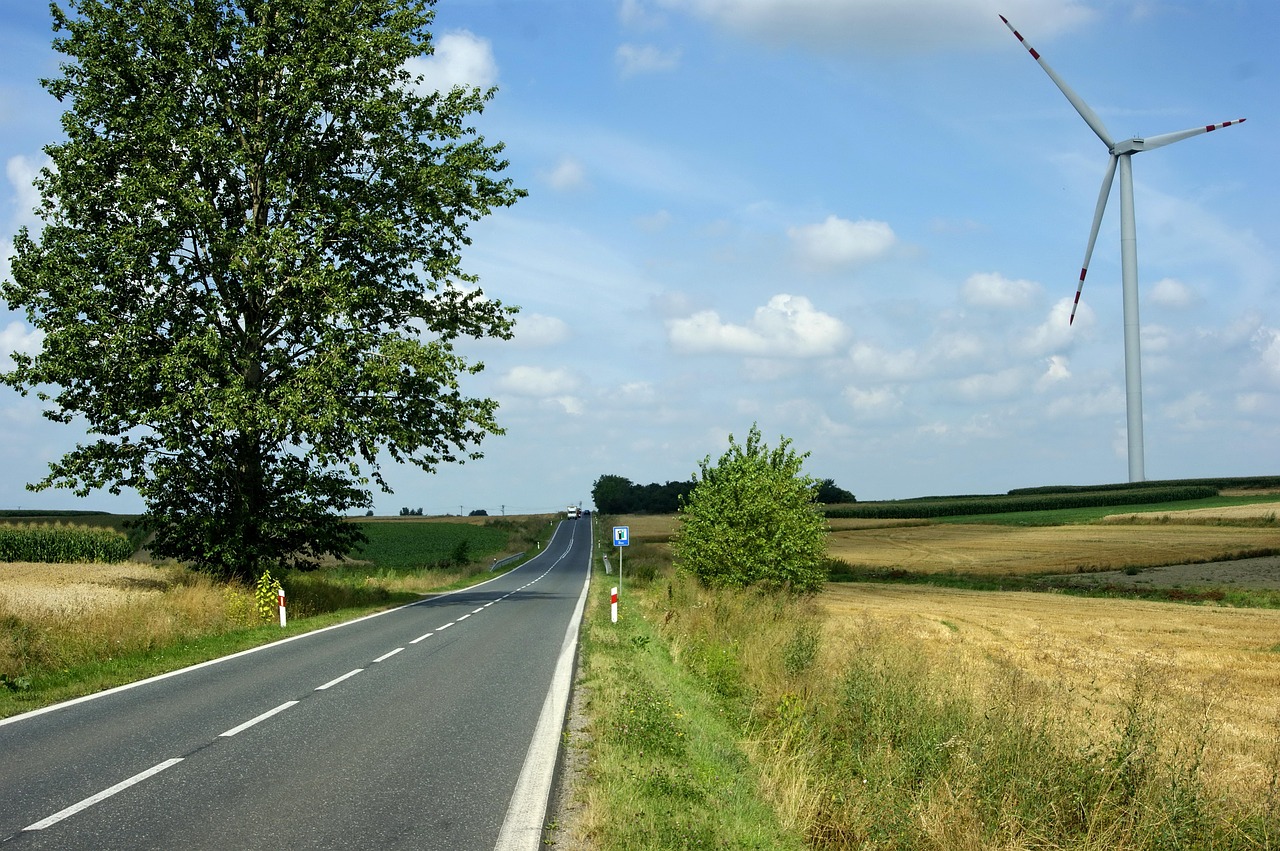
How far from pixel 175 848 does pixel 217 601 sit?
645 inches

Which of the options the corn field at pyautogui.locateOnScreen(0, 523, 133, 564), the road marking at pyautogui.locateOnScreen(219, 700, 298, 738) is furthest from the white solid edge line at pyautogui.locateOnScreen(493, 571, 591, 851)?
the corn field at pyautogui.locateOnScreen(0, 523, 133, 564)

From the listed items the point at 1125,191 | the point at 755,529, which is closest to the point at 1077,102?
the point at 1125,191

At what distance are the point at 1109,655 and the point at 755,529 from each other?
37.7 ft

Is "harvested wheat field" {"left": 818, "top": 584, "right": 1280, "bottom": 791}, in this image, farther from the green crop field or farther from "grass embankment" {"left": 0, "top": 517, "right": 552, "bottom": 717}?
the green crop field

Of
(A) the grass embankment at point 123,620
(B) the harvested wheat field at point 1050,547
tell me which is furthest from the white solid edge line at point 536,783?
(B) the harvested wheat field at point 1050,547

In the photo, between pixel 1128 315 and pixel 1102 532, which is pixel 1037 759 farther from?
pixel 1102 532

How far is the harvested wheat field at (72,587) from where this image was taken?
17.4m

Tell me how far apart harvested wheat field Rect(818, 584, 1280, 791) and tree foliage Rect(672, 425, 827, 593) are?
2152 mm

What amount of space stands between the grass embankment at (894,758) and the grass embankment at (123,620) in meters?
6.79

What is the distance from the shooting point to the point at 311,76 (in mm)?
24031

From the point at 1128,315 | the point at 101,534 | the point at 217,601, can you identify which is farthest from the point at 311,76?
the point at 1128,315

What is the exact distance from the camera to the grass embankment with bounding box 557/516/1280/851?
657 centimetres

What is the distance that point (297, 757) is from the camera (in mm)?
8484

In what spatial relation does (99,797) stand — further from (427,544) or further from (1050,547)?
(427,544)
